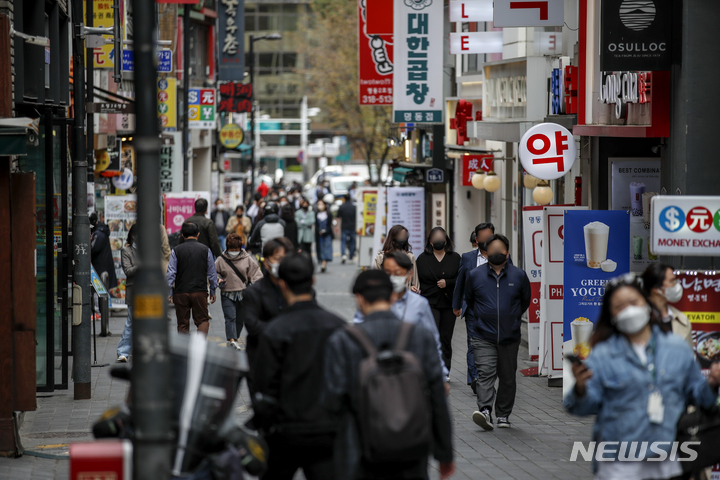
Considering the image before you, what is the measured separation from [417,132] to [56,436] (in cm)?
2113

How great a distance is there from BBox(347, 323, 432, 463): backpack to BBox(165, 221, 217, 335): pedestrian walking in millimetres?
8629

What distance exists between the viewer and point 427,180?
78.1 ft

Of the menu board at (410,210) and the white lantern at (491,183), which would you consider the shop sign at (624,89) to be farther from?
the menu board at (410,210)

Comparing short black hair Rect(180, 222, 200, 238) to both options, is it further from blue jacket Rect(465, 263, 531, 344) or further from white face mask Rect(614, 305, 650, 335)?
white face mask Rect(614, 305, 650, 335)

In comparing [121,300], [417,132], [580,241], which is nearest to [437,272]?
[580,241]

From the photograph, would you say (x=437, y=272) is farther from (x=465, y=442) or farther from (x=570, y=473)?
(x=570, y=473)

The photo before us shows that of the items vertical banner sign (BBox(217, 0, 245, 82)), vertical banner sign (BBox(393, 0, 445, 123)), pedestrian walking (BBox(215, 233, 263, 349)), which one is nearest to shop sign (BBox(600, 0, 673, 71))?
pedestrian walking (BBox(215, 233, 263, 349))

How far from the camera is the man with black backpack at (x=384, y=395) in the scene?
474 cm

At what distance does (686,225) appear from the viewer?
7.17m

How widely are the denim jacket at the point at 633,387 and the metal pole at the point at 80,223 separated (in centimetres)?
731

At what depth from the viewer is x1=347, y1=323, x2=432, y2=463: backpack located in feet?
15.5

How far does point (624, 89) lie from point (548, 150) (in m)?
1.44

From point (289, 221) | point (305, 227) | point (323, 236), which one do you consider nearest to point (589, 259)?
point (289, 221)

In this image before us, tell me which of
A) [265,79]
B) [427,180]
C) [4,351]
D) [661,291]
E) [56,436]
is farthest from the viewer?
[265,79]
